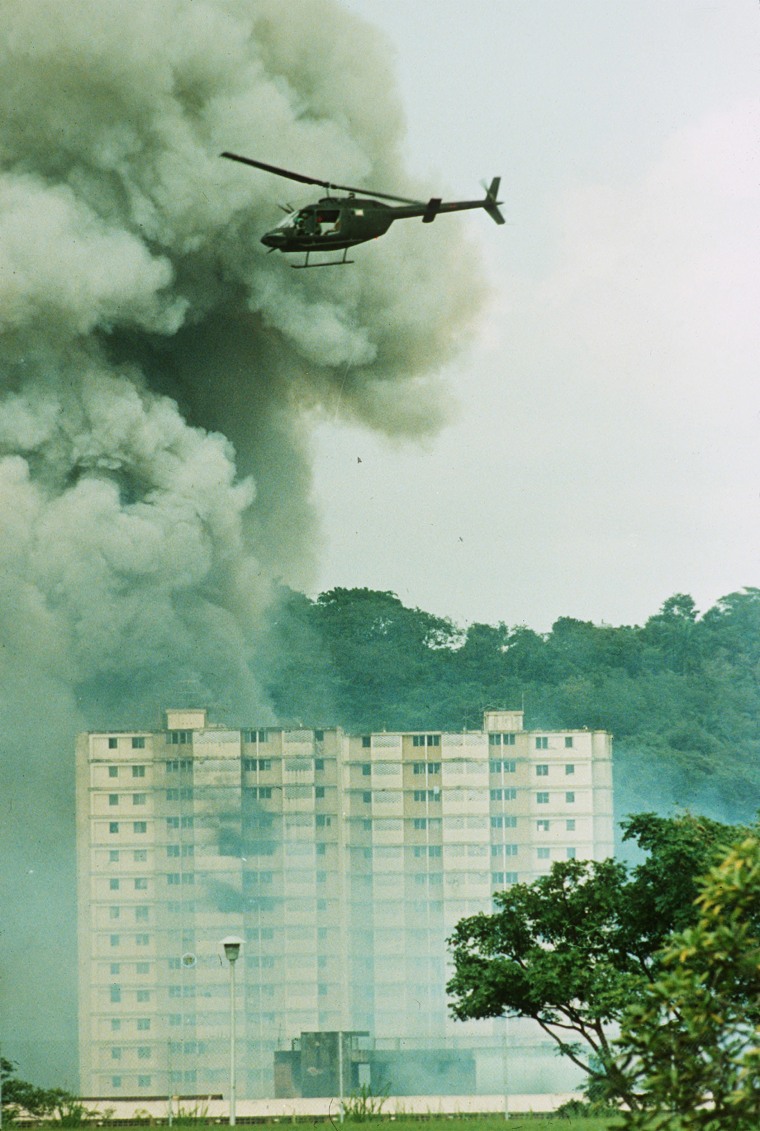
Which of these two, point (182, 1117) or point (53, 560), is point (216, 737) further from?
point (182, 1117)

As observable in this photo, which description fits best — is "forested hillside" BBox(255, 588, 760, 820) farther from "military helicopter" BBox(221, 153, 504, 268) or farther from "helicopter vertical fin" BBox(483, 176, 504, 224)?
"helicopter vertical fin" BBox(483, 176, 504, 224)

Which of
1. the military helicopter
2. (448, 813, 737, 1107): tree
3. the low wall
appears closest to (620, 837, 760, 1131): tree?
(448, 813, 737, 1107): tree

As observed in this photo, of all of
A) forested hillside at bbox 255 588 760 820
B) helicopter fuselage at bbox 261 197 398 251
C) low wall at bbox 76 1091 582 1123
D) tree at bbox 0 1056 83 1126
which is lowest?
low wall at bbox 76 1091 582 1123

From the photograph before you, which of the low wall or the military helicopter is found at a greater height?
the military helicopter

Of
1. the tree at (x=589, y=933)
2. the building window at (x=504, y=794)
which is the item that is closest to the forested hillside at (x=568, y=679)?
the building window at (x=504, y=794)

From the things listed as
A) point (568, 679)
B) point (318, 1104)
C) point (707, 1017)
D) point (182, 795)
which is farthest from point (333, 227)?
point (568, 679)

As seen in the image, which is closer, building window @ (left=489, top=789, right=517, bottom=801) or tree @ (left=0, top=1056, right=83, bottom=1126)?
tree @ (left=0, top=1056, right=83, bottom=1126)
